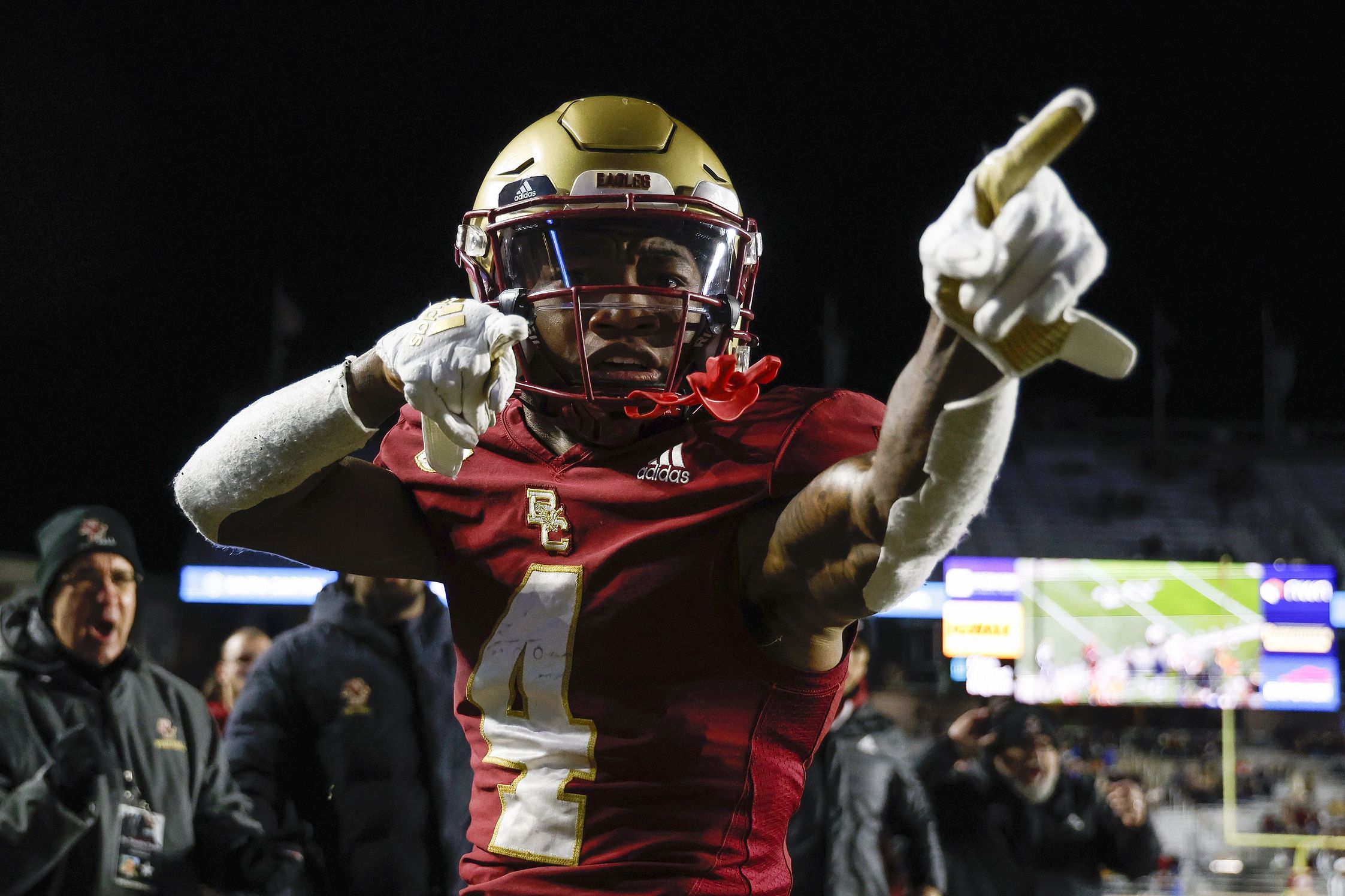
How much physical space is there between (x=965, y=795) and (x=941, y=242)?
386cm

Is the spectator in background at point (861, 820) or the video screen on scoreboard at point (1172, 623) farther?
the video screen on scoreboard at point (1172, 623)

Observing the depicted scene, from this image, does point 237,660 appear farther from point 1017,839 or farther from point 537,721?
point 537,721

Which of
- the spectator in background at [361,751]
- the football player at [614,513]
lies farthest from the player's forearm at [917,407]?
the spectator in background at [361,751]

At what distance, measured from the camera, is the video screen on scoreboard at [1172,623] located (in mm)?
13836

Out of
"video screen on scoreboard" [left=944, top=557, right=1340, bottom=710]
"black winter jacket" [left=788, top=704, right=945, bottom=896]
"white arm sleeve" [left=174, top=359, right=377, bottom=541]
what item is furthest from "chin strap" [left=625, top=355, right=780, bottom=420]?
"video screen on scoreboard" [left=944, top=557, right=1340, bottom=710]

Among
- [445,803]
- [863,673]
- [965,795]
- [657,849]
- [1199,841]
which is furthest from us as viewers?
[1199,841]

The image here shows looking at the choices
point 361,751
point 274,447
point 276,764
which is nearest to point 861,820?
point 361,751

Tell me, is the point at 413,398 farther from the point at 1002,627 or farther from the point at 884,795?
the point at 1002,627

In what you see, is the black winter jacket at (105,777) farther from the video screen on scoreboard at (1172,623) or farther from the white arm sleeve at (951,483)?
the video screen on scoreboard at (1172,623)

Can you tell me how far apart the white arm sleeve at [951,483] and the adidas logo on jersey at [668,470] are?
0.38 metres

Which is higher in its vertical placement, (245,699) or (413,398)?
(413,398)

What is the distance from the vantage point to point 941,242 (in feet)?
4.00

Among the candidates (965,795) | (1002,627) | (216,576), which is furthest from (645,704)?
(216,576)

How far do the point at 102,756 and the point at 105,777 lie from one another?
2.2 inches
